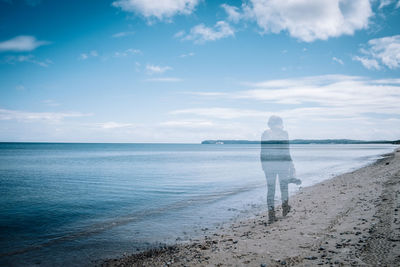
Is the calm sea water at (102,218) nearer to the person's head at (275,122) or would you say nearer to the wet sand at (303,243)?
the wet sand at (303,243)

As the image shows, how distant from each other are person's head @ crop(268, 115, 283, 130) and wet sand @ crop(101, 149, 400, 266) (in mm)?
4256

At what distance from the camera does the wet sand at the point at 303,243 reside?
7.00 meters

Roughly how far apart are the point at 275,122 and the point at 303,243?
15.2 ft

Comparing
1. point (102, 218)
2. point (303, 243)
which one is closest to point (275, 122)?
point (303, 243)

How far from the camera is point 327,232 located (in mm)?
9125

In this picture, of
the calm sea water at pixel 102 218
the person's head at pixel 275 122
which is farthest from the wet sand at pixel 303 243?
the person's head at pixel 275 122

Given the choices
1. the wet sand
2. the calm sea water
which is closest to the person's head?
the wet sand

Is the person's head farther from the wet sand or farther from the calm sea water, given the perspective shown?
the calm sea water

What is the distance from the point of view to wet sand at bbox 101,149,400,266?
276 inches

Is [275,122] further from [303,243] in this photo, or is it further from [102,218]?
[102,218]

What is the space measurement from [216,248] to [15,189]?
23331mm

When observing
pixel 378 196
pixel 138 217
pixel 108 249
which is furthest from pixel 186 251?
pixel 378 196

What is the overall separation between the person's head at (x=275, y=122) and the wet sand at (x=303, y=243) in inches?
168

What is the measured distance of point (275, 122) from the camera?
10.3 meters
